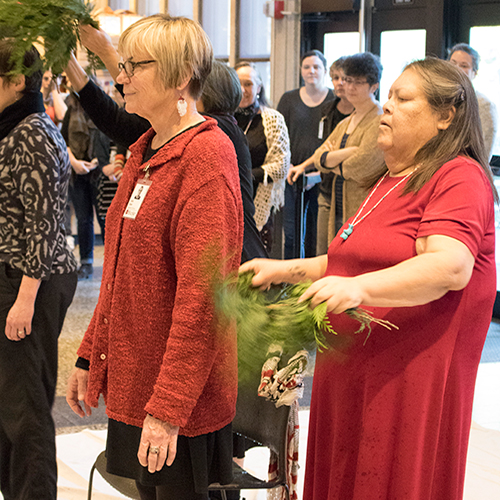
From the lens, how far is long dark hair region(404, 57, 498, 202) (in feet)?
5.07

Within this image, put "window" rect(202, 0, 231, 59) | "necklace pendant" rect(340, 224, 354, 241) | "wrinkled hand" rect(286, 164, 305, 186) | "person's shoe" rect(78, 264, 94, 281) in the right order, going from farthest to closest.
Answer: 1. "window" rect(202, 0, 231, 59)
2. "person's shoe" rect(78, 264, 94, 281)
3. "wrinkled hand" rect(286, 164, 305, 186)
4. "necklace pendant" rect(340, 224, 354, 241)

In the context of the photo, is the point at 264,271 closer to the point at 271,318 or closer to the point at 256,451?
the point at 271,318

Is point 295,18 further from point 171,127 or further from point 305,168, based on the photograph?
point 171,127

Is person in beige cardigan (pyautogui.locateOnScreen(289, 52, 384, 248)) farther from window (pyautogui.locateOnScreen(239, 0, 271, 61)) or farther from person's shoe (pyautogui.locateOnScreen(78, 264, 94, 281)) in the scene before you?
window (pyautogui.locateOnScreen(239, 0, 271, 61))

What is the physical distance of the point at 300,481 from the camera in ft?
9.20

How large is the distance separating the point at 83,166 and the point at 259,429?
190 inches

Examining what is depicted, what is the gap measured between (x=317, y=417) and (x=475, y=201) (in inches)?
28.7

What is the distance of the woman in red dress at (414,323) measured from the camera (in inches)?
59.9

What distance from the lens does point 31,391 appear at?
2.14 metres

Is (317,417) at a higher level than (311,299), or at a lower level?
lower

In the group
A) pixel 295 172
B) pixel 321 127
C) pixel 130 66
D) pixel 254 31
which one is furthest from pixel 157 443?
pixel 254 31

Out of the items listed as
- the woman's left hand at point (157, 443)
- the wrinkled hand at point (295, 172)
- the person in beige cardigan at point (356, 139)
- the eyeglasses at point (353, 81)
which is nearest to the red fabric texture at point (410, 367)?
the woman's left hand at point (157, 443)

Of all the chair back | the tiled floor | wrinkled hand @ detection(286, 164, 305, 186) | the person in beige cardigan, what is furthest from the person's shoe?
the chair back

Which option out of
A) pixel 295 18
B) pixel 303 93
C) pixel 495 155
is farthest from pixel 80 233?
pixel 495 155
